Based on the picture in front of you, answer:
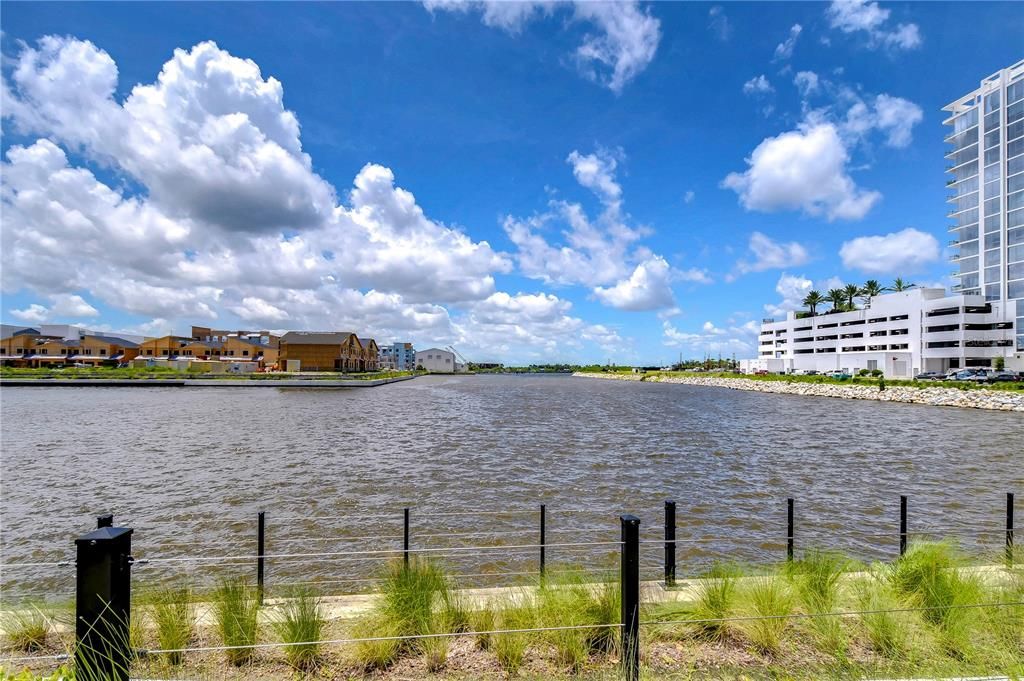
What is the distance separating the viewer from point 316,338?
105 meters

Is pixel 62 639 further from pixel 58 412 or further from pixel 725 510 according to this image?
pixel 58 412

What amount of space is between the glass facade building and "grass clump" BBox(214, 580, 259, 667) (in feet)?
332

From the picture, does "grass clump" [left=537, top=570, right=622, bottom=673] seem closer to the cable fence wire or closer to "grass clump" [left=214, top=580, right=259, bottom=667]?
the cable fence wire

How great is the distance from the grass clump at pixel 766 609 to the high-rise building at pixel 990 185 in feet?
324

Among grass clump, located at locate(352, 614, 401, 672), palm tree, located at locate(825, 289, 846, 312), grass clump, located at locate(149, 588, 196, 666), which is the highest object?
palm tree, located at locate(825, 289, 846, 312)

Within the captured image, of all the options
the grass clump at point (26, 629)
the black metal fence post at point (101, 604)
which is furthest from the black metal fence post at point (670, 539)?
the grass clump at point (26, 629)

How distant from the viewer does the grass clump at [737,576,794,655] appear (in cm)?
454

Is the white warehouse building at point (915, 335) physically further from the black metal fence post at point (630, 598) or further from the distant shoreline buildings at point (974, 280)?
the black metal fence post at point (630, 598)

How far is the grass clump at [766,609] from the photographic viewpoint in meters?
4.54

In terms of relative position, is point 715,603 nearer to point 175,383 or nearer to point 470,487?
point 470,487

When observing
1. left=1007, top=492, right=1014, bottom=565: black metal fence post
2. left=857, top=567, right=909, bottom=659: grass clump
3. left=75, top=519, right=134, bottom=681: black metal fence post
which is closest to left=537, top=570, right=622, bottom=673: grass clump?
left=857, top=567, right=909, bottom=659: grass clump

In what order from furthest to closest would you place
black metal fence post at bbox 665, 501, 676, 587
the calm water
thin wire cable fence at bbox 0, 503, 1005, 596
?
the calm water < thin wire cable fence at bbox 0, 503, 1005, 596 < black metal fence post at bbox 665, 501, 676, 587

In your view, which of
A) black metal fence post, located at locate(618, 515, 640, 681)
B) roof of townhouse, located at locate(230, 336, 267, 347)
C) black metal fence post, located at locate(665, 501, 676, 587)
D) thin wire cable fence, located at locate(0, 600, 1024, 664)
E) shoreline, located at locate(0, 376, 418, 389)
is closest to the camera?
black metal fence post, located at locate(618, 515, 640, 681)

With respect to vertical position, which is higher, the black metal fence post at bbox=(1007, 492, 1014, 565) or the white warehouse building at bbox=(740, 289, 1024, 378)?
the white warehouse building at bbox=(740, 289, 1024, 378)
